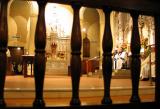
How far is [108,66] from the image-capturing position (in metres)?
1.49

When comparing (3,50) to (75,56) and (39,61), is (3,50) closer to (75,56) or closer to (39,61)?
(39,61)

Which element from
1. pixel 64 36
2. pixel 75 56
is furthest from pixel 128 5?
pixel 64 36

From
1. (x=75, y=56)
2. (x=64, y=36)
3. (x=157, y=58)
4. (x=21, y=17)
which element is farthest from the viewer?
(x=21, y=17)

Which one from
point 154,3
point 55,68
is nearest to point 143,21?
point 55,68

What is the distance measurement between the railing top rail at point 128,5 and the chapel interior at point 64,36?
7491 mm

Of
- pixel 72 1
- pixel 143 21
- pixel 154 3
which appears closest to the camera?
pixel 72 1

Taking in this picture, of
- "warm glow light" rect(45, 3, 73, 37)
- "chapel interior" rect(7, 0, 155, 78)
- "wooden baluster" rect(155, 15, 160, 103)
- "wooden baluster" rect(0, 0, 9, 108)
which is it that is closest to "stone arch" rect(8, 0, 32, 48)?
"chapel interior" rect(7, 0, 155, 78)

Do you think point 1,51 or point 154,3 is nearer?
point 1,51

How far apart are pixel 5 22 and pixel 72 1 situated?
0.35m

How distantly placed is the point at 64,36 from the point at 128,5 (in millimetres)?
13917

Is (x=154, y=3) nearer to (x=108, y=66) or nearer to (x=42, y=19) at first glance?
(x=108, y=66)

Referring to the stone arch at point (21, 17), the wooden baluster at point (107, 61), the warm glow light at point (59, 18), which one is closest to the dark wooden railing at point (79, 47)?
the wooden baluster at point (107, 61)

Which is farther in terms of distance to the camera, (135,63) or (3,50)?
(135,63)

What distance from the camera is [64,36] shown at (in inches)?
608
